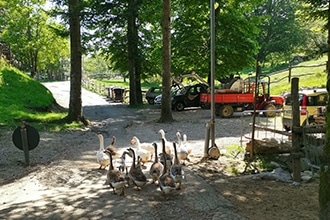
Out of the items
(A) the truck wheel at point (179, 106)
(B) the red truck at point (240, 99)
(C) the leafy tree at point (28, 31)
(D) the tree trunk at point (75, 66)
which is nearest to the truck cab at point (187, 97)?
(A) the truck wheel at point (179, 106)

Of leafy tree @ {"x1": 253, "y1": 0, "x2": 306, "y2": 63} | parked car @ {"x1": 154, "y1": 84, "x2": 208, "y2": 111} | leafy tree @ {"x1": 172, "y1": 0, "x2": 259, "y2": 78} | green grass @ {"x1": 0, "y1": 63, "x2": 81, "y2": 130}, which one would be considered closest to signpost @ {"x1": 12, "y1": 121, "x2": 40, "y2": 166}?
green grass @ {"x1": 0, "y1": 63, "x2": 81, "y2": 130}

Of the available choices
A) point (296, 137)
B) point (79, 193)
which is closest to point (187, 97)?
point (296, 137)

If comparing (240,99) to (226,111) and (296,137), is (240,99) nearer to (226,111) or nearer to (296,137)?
(226,111)

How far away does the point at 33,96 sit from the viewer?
23000mm

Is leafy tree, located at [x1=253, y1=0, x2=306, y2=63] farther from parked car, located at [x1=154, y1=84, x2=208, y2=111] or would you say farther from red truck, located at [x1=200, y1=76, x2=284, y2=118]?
red truck, located at [x1=200, y1=76, x2=284, y2=118]

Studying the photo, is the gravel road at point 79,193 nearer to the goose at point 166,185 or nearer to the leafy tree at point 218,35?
the goose at point 166,185

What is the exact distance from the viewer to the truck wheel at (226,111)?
22531mm

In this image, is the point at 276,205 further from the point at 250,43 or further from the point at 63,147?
the point at 250,43

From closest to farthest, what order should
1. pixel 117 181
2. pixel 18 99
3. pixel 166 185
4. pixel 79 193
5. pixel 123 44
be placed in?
pixel 166 185, pixel 117 181, pixel 79 193, pixel 18 99, pixel 123 44

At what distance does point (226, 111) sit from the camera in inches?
891

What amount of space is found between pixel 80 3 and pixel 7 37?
35788 millimetres

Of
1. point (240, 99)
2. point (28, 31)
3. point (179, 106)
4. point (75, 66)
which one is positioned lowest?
point (179, 106)

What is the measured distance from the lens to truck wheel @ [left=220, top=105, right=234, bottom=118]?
887 inches

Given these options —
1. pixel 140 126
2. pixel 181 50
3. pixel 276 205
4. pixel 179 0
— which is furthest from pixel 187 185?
pixel 179 0
